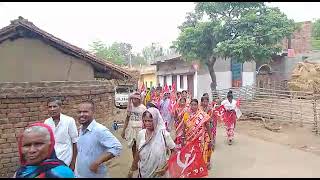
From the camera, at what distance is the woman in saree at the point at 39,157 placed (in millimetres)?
2494

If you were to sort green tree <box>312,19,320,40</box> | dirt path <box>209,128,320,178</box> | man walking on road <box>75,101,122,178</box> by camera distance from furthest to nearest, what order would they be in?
green tree <box>312,19,320,40</box> < dirt path <box>209,128,320,178</box> < man walking on road <box>75,101,122,178</box>

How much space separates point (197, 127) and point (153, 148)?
9.83 feet

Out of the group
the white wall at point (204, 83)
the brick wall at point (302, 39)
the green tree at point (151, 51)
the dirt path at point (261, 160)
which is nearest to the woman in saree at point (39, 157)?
the dirt path at point (261, 160)

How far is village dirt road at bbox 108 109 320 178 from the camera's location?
771 cm

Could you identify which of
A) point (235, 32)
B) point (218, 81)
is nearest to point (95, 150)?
point (235, 32)

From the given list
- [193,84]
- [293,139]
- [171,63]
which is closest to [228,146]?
[293,139]

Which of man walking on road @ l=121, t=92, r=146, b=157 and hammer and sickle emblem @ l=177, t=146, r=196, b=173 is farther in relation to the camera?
man walking on road @ l=121, t=92, r=146, b=157

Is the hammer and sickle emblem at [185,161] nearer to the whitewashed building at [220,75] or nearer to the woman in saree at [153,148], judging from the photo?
the woman in saree at [153,148]

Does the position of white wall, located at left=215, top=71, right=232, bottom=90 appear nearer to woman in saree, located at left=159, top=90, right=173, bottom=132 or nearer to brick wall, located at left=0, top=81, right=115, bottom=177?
woman in saree, located at left=159, top=90, right=173, bottom=132

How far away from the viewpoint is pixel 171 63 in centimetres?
3005

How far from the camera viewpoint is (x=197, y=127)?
7.43m

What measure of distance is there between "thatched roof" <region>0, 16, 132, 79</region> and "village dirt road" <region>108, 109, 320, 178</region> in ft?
6.47

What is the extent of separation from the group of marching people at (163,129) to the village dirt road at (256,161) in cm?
51

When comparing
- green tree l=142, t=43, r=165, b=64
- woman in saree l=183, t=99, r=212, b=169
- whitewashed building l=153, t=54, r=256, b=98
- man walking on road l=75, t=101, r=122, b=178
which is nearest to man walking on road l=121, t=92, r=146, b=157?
woman in saree l=183, t=99, r=212, b=169
